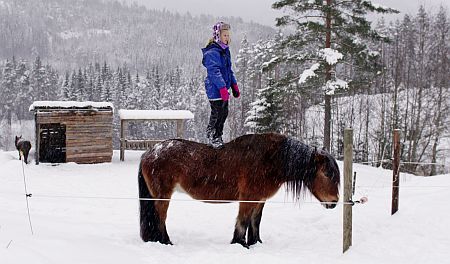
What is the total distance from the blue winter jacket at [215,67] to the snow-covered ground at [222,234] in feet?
5.66

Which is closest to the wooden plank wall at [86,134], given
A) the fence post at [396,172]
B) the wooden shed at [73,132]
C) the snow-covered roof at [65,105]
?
the wooden shed at [73,132]

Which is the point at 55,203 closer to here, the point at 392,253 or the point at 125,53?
the point at 392,253

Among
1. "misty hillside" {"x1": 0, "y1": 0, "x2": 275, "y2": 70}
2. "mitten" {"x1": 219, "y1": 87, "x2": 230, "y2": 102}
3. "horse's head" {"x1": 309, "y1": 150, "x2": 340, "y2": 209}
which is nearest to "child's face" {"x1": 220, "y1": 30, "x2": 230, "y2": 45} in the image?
"mitten" {"x1": 219, "y1": 87, "x2": 230, "y2": 102}

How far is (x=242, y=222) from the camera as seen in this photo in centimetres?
525

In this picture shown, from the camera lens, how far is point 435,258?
4457 mm

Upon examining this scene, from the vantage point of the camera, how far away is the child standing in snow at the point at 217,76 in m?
5.44

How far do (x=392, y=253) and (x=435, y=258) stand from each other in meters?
0.44

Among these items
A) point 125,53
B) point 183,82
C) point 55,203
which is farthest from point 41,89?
point 125,53

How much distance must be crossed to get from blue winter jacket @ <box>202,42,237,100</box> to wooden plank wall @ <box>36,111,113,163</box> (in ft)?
46.5

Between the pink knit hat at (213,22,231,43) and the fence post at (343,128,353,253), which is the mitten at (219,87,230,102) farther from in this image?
the fence post at (343,128,353,253)

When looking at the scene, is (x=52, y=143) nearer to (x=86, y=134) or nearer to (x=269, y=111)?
(x=86, y=134)

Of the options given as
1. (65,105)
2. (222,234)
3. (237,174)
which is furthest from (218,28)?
(65,105)

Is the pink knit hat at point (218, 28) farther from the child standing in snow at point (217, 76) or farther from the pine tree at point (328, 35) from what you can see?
the pine tree at point (328, 35)

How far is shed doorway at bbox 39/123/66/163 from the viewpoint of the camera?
18031 millimetres
